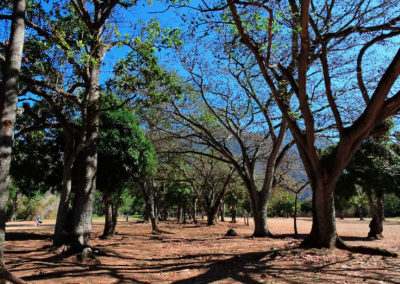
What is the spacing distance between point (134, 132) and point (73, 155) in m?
4.76

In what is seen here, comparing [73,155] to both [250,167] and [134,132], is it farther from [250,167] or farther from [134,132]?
[250,167]

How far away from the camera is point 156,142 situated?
1828 centimetres

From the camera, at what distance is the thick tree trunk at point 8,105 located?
4168 mm

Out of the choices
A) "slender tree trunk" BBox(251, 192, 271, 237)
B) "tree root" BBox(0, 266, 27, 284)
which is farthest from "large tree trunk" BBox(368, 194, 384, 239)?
"tree root" BBox(0, 266, 27, 284)

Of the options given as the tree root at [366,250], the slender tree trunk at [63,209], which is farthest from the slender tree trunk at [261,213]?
the slender tree trunk at [63,209]

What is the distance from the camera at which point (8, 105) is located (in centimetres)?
432

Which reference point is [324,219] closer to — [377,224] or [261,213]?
[261,213]

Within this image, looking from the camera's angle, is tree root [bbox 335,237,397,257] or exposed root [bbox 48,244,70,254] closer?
tree root [bbox 335,237,397,257]

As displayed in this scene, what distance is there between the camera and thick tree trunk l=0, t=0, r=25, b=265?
4.17 metres

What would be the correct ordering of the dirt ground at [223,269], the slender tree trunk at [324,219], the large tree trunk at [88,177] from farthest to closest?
the large tree trunk at [88,177]
the slender tree trunk at [324,219]
the dirt ground at [223,269]

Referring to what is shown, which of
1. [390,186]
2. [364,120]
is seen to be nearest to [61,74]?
[364,120]

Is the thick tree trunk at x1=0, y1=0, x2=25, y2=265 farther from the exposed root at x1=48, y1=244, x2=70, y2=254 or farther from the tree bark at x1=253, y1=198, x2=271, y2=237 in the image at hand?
the tree bark at x1=253, y1=198, x2=271, y2=237

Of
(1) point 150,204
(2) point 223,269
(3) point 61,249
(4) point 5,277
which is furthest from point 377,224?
(4) point 5,277

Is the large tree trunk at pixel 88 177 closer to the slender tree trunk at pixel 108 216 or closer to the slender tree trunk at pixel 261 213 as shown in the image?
the slender tree trunk at pixel 108 216
